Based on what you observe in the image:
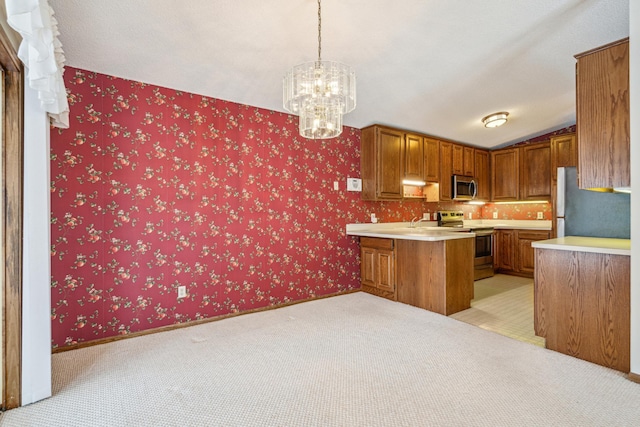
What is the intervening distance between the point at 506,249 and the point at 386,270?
2.91 meters

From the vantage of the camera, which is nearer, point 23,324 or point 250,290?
point 23,324

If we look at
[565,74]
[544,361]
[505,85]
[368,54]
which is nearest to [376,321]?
[544,361]

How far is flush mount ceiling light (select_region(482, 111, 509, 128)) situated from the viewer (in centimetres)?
450

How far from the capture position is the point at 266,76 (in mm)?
3072

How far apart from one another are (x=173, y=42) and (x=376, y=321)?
3136mm

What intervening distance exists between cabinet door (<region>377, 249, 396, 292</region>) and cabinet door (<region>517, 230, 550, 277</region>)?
287 centimetres

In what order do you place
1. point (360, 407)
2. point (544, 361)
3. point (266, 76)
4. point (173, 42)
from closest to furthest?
point (360, 407)
point (544, 361)
point (173, 42)
point (266, 76)

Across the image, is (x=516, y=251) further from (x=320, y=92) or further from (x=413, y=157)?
(x=320, y=92)

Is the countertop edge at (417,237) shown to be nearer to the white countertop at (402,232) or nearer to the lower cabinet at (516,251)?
the white countertop at (402,232)

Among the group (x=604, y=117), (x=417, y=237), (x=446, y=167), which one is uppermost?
(x=446, y=167)

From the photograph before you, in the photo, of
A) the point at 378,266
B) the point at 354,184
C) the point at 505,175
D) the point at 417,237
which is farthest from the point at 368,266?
the point at 505,175

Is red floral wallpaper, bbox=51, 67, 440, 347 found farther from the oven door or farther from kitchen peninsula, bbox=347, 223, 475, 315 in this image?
the oven door

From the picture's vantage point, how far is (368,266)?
173 inches

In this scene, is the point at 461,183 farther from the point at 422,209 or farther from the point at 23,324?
the point at 23,324
